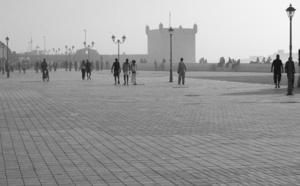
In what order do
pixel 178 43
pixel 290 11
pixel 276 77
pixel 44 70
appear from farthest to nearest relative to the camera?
1. pixel 178 43
2. pixel 44 70
3. pixel 276 77
4. pixel 290 11

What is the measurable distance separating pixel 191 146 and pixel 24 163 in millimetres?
2836

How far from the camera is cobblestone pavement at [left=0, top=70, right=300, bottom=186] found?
686 cm

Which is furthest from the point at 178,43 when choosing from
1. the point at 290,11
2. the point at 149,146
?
the point at 149,146

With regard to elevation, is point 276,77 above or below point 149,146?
above

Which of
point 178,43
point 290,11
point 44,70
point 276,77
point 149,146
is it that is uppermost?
point 178,43

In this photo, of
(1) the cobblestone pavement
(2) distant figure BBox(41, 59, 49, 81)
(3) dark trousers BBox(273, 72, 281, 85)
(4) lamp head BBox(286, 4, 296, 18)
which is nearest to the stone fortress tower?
(2) distant figure BBox(41, 59, 49, 81)

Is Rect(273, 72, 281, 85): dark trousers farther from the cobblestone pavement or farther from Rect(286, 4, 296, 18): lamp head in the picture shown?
the cobblestone pavement

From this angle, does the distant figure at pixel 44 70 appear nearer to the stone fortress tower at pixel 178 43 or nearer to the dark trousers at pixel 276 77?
the dark trousers at pixel 276 77

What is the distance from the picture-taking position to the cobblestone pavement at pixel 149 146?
22.5 ft

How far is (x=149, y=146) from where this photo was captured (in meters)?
9.20

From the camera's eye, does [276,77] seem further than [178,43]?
No

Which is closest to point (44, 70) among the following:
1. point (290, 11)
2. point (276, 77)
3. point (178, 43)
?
point (276, 77)

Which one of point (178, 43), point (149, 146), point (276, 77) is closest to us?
point (149, 146)

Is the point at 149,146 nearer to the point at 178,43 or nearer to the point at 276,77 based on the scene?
the point at 276,77
